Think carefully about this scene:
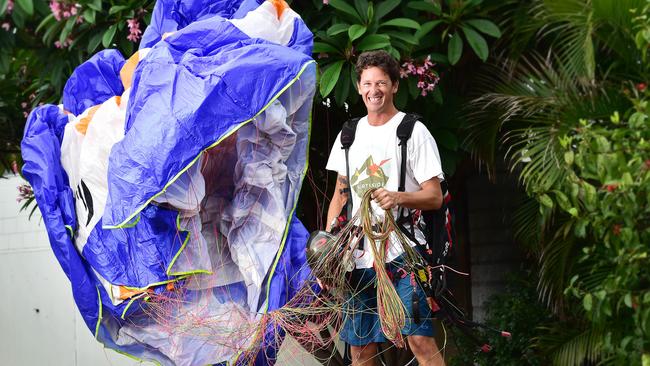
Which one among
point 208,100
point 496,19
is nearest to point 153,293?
point 208,100

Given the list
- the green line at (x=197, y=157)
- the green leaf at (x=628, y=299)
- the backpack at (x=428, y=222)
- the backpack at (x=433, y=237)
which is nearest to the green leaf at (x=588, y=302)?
the green leaf at (x=628, y=299)

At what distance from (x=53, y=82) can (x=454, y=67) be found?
8.22ft

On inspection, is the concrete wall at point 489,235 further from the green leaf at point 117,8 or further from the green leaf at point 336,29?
the green leaf at point 117,8

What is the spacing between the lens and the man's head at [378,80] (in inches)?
180

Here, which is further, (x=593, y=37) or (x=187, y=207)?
(x=593, y=37)

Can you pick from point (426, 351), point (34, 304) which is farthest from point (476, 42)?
point (34, 304)

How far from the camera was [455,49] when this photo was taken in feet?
20.0

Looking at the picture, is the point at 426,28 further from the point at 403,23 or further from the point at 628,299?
the point at 628,299

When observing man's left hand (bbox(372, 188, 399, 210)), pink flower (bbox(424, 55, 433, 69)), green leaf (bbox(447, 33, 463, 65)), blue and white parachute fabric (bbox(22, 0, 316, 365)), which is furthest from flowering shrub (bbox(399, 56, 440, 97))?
man's left hand (bbox(372, 188, 399, 210))

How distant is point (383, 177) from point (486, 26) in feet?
6.35

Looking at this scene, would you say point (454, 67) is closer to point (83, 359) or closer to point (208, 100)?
point (208, 100)

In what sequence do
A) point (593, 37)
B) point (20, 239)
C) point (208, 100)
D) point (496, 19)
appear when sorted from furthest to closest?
point (20, 239) → point (496, 19) → point (593, 37) → point (208, 100)

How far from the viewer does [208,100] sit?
4520mm

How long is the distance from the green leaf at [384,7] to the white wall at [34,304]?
A: 179 inches
